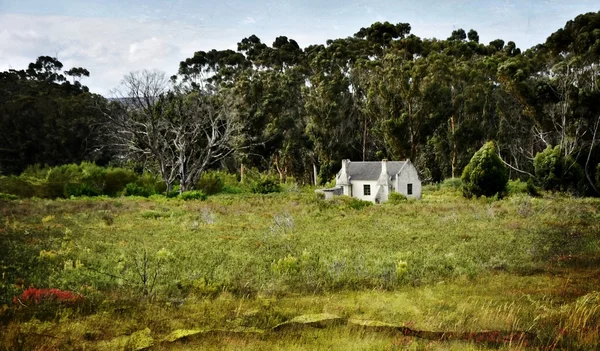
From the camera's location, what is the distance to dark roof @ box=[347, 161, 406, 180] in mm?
37750

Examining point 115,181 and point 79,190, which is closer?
point 79,190

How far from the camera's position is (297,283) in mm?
10789

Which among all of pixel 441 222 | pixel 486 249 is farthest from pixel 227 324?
pixel 441 222

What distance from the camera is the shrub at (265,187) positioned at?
131 feet

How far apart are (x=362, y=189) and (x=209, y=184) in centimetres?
1242

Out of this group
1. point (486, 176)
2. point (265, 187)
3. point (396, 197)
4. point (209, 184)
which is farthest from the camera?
point (265, 187)

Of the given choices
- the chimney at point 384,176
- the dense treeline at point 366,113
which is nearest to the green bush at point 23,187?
the dense treeline at point 366,113

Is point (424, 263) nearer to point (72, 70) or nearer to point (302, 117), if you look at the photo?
point (302, 117)

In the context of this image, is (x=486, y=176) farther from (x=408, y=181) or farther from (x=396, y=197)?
(x=396, y=197)

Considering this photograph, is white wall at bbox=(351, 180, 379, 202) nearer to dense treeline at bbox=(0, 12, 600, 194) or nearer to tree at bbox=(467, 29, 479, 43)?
dense treeline at bbox=(0, 12, 600, 194)

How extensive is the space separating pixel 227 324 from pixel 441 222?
1582cm

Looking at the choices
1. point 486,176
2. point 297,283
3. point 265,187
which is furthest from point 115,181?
point 297,283

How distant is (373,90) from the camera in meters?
48.1

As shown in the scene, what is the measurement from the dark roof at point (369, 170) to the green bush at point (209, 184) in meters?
10.9
